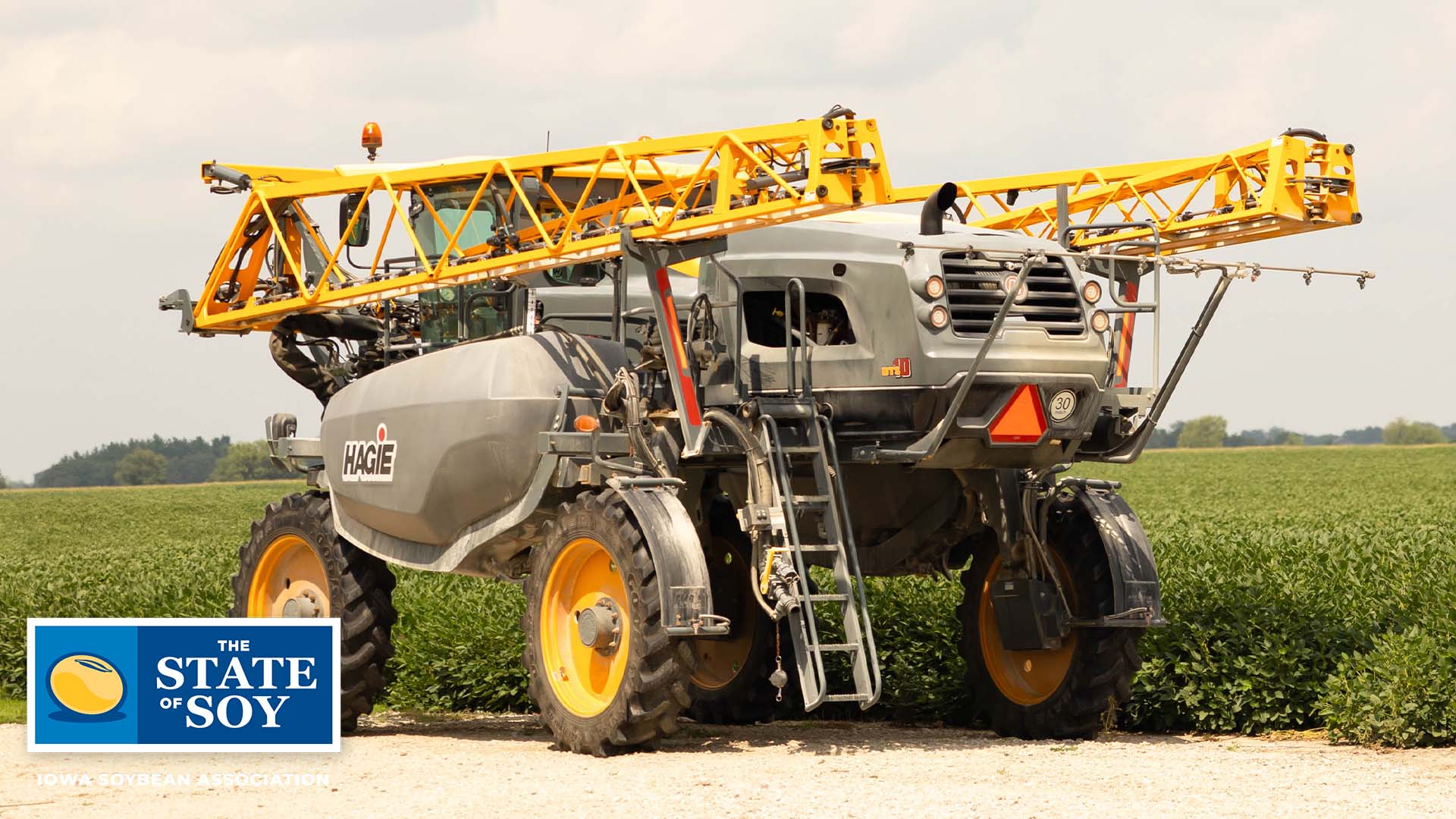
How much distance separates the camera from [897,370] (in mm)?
10188

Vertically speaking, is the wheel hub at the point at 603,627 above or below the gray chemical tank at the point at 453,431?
below

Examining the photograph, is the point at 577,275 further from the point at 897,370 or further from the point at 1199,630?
the point at 1199,630

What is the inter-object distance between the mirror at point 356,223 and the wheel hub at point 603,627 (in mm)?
3518

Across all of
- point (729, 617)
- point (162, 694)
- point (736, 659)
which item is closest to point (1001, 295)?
point (729, 617)

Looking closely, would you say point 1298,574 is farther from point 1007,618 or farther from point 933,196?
point 933,196

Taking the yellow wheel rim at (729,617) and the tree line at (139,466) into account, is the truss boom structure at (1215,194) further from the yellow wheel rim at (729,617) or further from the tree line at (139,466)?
the tree line at (139,466)

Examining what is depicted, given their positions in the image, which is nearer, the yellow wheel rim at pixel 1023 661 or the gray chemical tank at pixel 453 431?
the gray chemical tank at pixel 453 431

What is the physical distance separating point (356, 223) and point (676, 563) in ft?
12.8

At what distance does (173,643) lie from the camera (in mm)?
10508

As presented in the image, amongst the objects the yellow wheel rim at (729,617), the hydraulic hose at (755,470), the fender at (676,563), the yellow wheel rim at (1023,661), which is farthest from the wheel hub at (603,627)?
the yellow wheel rim at (1023,661)

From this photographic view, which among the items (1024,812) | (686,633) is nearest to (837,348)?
(686,633)

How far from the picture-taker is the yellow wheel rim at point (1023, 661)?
1153cm

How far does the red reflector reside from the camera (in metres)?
10.2

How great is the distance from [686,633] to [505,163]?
332 centimetres
